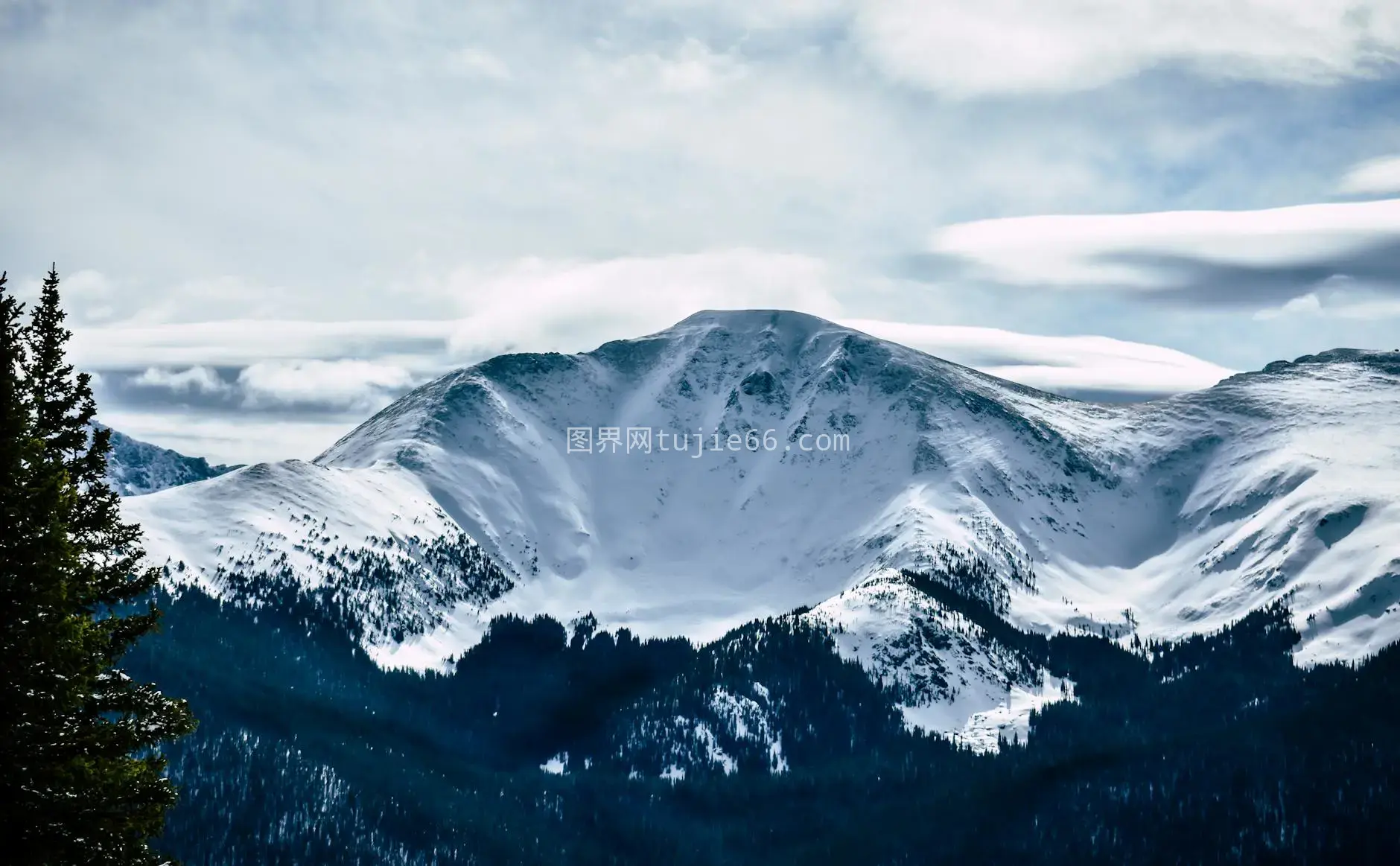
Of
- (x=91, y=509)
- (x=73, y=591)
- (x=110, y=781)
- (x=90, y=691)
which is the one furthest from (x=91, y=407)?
(x=110, y=781)

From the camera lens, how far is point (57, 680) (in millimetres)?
30344

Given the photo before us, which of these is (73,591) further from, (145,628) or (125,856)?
(125,856)

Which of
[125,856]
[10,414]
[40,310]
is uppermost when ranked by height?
[40,310]

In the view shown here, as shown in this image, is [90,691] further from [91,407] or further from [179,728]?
[91,407]

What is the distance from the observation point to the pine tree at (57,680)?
29.9 meters

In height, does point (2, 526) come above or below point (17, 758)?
above

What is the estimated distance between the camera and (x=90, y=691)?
32.0 meters

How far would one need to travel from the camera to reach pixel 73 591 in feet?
105

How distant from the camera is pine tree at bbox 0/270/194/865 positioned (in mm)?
29891

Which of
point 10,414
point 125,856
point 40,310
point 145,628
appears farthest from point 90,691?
point 40,310

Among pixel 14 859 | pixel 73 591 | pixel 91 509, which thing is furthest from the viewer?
pixel 91 509

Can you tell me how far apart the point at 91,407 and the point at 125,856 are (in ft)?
37.4

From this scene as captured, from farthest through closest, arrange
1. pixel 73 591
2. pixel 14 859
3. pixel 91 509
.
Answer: pixel 91 509 → pixel 73 591 → pixel 14 859

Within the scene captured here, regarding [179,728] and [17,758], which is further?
[179,728]
